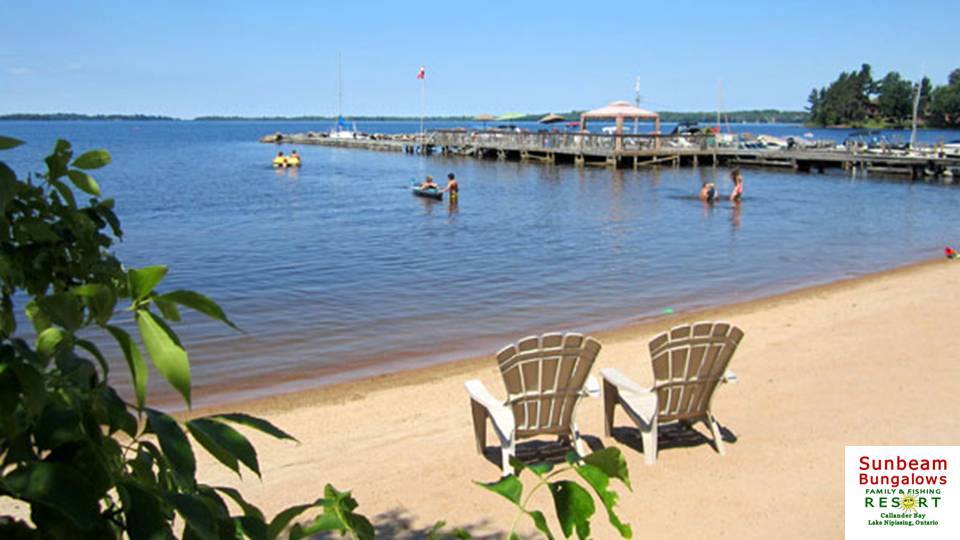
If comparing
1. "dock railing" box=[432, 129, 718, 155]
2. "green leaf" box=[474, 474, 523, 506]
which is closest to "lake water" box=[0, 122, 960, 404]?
"green leaf" box=[474, 474, 523, 506]

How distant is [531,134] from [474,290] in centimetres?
4131

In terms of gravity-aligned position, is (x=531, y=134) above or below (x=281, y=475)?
above

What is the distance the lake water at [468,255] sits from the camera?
454 inches

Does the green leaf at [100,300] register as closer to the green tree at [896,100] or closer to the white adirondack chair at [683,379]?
the white adirondack chair at [683,379]

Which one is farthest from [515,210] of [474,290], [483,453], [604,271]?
[483,453]

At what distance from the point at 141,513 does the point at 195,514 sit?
57 mm

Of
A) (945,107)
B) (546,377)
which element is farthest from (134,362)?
(945,107)

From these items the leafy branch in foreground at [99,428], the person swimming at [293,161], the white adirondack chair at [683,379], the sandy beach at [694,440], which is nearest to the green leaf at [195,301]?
the leafy branch in foreground at [99,428]

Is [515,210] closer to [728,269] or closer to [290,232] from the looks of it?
[290,232]

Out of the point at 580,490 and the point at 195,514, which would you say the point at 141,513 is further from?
the point at 580,490

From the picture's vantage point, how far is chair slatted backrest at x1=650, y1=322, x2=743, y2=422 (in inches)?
236

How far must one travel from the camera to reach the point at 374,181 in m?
44.1

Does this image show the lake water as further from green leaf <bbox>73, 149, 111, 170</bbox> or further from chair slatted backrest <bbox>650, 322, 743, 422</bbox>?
chair slatted backrest <bbox>650, 322, 743, 422</bbox>

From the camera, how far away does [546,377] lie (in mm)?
5844
